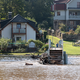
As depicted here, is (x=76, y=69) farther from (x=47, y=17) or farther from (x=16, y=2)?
(x=47, y=17)

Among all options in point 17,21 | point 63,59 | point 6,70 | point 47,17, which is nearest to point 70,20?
point 47,17

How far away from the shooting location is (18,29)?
173 feet

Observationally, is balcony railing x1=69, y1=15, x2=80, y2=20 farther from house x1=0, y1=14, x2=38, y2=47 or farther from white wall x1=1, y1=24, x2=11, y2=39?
white wall x1=1, y1=24, x2=11, y2=39

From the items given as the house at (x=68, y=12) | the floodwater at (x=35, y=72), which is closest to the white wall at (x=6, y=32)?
the floodwater at (x=35, y=72)

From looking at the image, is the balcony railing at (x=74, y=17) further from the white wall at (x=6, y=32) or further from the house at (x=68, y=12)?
the white wall at (x=6, y=32)

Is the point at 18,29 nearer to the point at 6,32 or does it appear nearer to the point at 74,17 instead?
the point at 6,32

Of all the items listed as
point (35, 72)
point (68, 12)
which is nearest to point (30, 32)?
point (68, 12)

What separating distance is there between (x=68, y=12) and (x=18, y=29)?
26281 mm

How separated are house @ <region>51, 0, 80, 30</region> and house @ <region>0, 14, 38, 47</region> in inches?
917

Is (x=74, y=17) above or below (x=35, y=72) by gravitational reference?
above

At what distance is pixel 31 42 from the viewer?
4891 cm

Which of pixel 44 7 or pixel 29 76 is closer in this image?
pixel 29 76

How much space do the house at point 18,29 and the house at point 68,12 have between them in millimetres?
23299

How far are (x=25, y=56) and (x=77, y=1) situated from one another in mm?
37876
